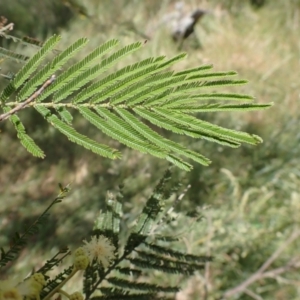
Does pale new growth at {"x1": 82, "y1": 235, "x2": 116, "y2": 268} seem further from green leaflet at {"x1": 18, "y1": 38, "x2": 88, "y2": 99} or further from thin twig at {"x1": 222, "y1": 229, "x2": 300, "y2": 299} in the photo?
thin twig at {"x1": 222, "y1": 229, "x2": 300, "y2": 299}

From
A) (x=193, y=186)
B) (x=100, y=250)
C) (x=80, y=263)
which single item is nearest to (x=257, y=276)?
(x=193, y=186)

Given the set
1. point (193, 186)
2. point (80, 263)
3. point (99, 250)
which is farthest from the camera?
point (193, 186)

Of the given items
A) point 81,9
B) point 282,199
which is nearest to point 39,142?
point 81,9

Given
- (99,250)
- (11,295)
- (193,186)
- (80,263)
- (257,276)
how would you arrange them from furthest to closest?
(193,186) → (257,276) → (99,250) → (80,263) → (11,295)

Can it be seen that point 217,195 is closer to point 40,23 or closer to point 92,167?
point 92,167

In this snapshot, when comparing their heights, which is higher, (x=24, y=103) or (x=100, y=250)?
(x=24, y=103)

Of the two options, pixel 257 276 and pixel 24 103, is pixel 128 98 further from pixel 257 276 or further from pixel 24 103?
pixel 257 276

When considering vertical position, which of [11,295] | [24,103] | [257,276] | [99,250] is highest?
[257,276]

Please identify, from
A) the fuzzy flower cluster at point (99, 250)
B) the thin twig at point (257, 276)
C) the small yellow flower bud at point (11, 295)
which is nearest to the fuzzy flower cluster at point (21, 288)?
the small yellow flower bud at point (11, 295)
